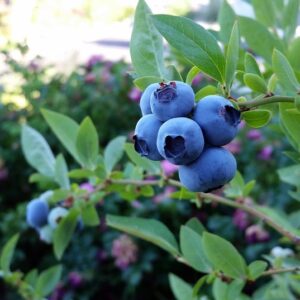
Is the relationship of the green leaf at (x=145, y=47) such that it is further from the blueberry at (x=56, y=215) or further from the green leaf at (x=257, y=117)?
the blueberry at (x=56, y=215)

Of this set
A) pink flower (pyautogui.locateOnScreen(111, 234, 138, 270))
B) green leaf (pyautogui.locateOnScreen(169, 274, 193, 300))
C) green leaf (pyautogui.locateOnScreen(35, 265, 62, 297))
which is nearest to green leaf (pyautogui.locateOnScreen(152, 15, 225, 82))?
green leaf (pyautogui.locateOnScreen(169, 274, 193, 300))

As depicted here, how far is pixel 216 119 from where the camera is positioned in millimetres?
442

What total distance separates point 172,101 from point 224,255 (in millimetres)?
326

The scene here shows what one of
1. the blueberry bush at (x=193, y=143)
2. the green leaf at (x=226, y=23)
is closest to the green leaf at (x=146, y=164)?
the blueberry bush at (x=193, y=143)

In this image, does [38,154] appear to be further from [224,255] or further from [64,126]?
[224,255]

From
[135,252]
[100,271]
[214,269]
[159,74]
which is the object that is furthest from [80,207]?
[100,271]

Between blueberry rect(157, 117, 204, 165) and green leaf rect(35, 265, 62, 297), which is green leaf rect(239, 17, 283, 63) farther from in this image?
green leaf rect(35, 265, 62, 297)

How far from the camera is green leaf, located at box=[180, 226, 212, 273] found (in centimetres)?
81

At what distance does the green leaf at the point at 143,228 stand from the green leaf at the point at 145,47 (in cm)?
31

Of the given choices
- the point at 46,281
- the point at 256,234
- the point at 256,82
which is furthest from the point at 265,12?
the point at 256,234

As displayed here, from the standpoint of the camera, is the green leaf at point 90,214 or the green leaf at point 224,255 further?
the green leaf at point 90,214

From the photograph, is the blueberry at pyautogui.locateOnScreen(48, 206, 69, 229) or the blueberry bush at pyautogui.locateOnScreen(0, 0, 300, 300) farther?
the blueberry at pyautogui.locateOnScreen(48, 206, 69, 229)

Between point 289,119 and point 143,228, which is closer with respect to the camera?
point 289,119

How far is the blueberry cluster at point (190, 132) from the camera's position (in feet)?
1.44
